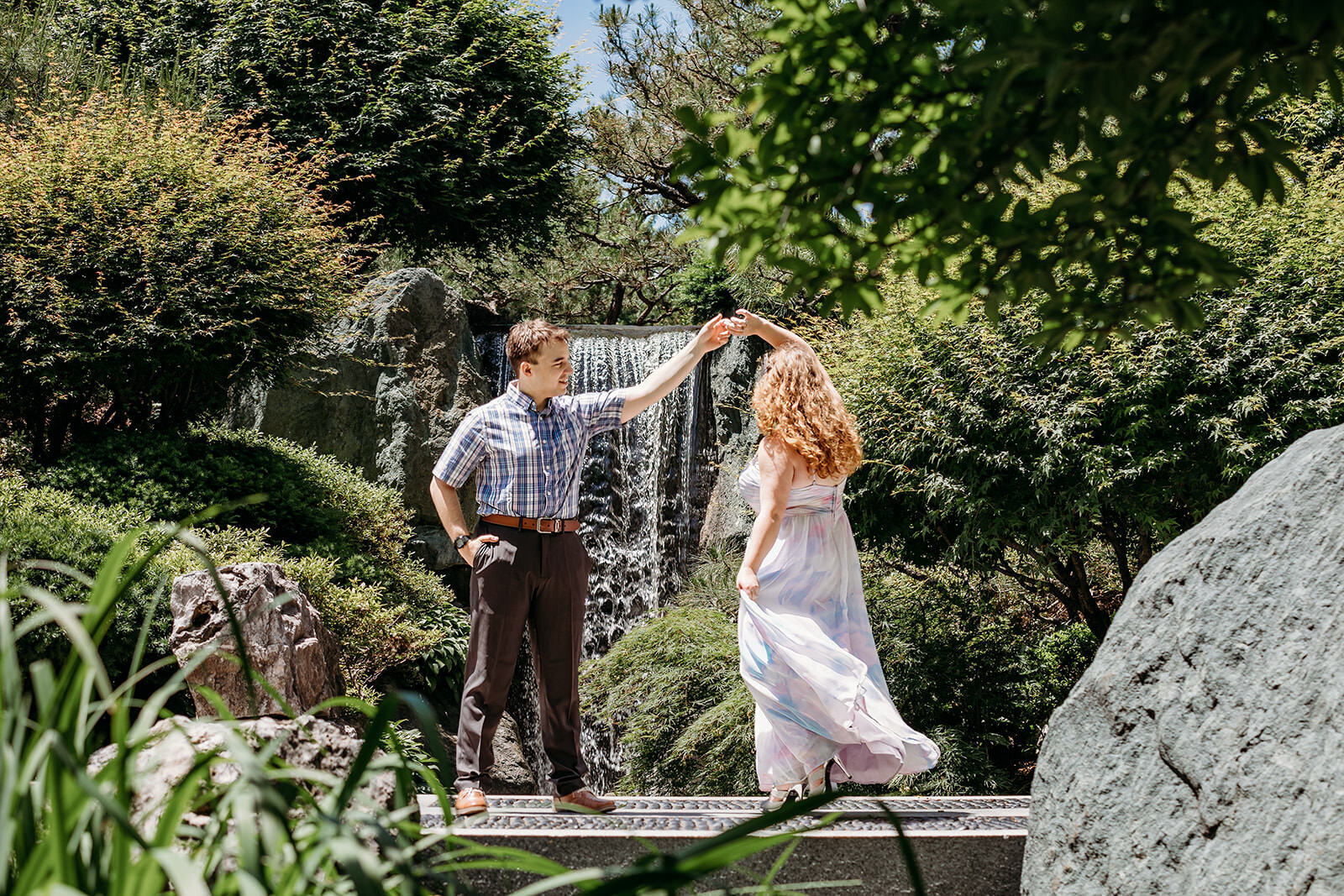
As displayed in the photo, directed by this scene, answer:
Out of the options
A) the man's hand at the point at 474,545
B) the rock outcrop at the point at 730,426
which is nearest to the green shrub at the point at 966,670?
the rock outcrop at the point at 730,426

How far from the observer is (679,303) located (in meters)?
13.2

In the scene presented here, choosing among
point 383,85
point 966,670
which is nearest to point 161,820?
point 966,670

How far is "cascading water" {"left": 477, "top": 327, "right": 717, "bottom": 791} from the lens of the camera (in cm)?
998

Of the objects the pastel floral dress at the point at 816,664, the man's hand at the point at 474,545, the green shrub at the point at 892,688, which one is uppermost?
the man's hand at the point at 474,545

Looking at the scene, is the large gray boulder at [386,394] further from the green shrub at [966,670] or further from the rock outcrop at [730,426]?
the green shrub at [966,670]

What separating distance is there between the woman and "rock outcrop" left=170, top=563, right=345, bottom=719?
2.33 meters

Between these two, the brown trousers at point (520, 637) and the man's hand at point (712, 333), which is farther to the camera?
the man's hand at point (712, 333)

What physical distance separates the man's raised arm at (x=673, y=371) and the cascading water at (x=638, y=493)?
5.30m

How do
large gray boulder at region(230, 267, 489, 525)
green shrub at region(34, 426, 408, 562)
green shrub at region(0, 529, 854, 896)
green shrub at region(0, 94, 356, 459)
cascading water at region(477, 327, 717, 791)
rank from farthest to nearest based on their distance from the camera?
1. cascading water at region(477, 327, 717, 791)
2. large gray boulder at region(230, 267, 489, 525)
3. green shrub at region(0, 94, 356, 459)
4. green shrub at region(34, 426, 408, 562)
5. green shrub at region(0, 529, 854, 896)

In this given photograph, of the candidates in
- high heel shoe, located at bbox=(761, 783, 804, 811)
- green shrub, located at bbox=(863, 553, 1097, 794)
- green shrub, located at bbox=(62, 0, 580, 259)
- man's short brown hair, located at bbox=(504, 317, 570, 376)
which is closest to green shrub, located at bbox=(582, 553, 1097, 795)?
green shrub, located at bbox=(863, 553, 1097, 794)

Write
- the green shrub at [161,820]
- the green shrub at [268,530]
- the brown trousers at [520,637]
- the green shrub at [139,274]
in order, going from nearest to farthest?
the green shrub at [161,820], the brown trousers at [520,637], the green shrub at [268,530], the green shrub at [139,274]

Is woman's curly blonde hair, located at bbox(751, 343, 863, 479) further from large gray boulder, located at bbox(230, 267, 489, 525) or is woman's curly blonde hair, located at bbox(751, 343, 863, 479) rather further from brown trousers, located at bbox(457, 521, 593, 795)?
large gray boulder, located at bbox(230, 267, 489, 525)

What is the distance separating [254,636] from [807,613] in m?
2.82

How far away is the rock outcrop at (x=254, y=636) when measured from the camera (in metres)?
4.76
